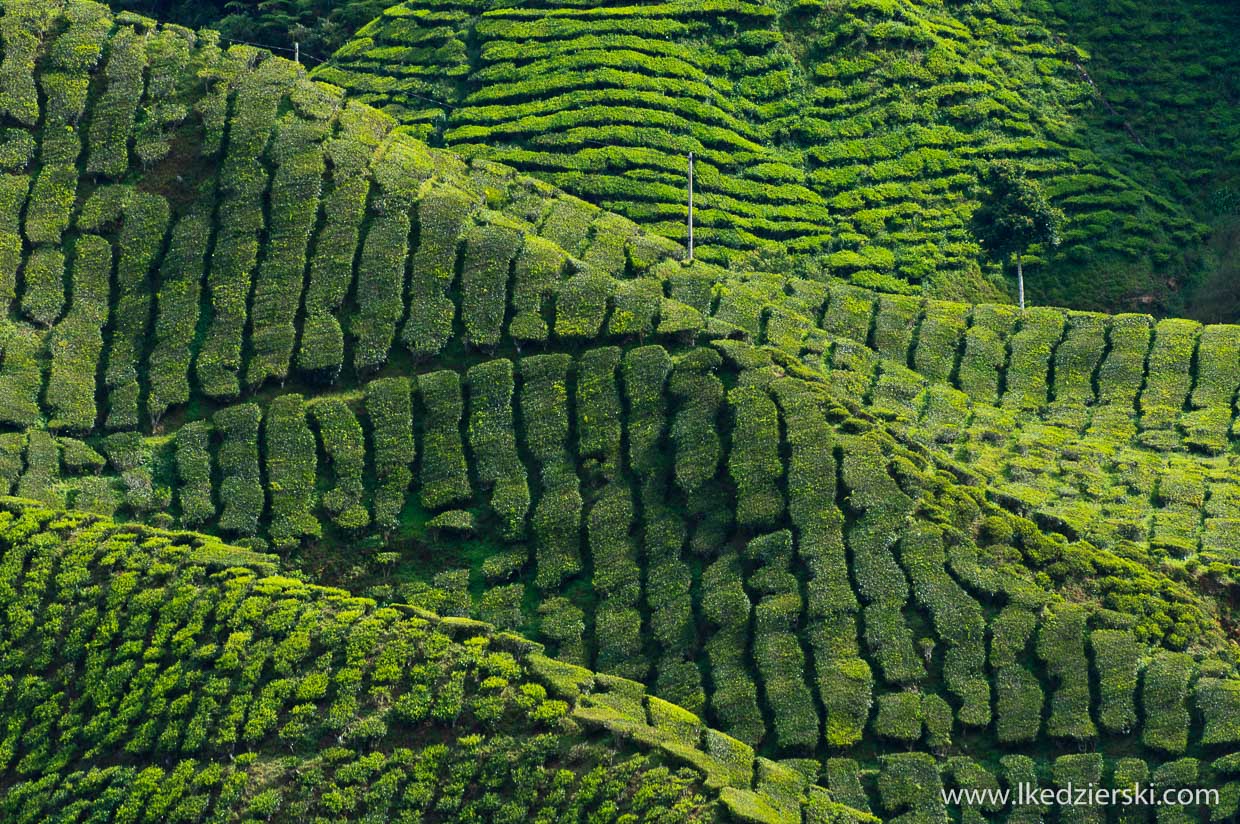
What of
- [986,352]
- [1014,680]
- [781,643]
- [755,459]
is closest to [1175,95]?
[986,352]

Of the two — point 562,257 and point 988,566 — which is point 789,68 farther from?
point 988,566

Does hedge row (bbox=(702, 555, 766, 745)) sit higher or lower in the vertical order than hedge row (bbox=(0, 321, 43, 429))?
lower

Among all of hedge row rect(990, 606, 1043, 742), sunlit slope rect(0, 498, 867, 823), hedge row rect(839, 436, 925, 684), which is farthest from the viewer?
hedge row rect(839, 436, 925, 684)

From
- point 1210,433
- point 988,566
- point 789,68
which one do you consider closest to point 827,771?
point 988,566

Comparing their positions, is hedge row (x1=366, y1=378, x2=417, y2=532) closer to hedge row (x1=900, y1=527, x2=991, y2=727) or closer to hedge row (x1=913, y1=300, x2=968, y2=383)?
hedge row (x1=900, y1=527, x2=991, y2=727)

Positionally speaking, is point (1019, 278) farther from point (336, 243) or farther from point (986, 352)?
point (336, 243)

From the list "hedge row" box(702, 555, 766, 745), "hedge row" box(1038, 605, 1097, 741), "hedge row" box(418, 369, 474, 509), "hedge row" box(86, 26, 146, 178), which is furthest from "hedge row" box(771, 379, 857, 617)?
"hedge row" box(86, 26, 146, 178)
